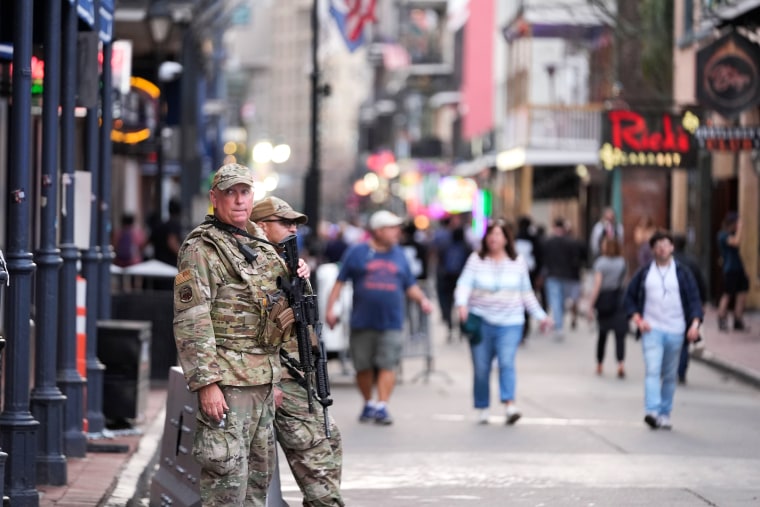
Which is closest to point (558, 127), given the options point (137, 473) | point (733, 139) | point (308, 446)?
point (733, 139)

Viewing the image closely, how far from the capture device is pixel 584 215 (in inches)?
1960

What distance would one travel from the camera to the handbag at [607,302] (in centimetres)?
1992

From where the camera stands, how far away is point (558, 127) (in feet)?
150

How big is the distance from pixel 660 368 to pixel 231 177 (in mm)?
7322

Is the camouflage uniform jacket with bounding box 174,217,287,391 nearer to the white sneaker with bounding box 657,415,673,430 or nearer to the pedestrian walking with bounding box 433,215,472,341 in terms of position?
the white sneaker with bounding box 657,415,673,430

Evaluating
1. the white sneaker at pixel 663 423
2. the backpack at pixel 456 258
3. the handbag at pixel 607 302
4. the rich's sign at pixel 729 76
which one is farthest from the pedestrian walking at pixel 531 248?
the white sneaker at pixel 663 423

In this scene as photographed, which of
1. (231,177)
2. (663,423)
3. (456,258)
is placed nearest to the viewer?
(231,177)

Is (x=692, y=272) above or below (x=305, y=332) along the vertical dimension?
above

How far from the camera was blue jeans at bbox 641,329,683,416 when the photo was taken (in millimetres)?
14250

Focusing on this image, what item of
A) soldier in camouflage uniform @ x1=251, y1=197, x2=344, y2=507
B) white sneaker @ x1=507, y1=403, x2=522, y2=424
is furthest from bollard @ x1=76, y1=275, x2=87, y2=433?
soldier in camouflage uniform @ x1=251, y1=197, x2=344, y2=507

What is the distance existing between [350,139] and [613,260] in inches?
6083

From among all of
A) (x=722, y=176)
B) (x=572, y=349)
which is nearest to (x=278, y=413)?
(x=572, y=349)

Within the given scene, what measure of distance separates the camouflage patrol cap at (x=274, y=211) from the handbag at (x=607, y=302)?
37.5 feet

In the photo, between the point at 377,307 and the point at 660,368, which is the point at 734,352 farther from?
the point at 377,307
